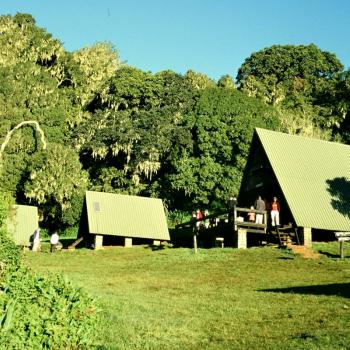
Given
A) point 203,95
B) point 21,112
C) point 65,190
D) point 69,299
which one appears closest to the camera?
point 69,299

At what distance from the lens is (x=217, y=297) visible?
16125 millimetres

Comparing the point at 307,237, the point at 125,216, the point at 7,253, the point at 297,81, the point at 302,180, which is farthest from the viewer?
the point at 297,81

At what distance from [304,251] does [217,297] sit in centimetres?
1026

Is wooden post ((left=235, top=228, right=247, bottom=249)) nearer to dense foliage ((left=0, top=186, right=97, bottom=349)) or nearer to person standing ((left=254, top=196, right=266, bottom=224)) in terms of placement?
person standing ((left=254, top=196, right=266, bottom=224))

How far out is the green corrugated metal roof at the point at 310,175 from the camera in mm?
28609

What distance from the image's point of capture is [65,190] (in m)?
46.5

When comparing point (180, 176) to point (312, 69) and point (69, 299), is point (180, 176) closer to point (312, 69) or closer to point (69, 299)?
point (312, 69)

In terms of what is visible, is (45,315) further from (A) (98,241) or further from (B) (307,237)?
(A) (98,241)

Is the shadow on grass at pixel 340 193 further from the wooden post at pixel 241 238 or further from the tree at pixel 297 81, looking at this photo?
the tree at pixel 297 81

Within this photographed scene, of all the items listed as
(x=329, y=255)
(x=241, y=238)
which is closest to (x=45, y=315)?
(x=329, y=255)

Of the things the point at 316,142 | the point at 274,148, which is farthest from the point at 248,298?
the point at 316,142

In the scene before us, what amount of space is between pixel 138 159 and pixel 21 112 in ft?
35.7

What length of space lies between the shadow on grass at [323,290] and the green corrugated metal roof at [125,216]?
655 inches

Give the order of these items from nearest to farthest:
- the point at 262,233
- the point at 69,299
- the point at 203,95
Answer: the point at 69,299, the point at 262,233, the point at 203,95
